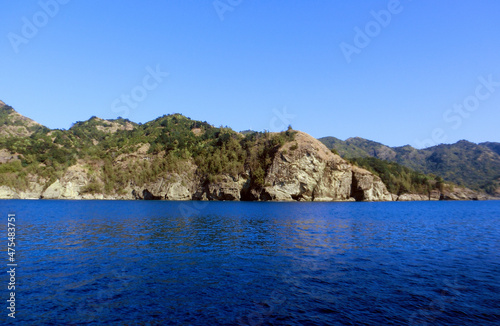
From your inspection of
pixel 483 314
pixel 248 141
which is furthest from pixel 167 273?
pixel 248 141

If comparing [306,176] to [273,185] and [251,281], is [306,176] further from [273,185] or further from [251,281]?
[251,281]

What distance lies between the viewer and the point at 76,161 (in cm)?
13712

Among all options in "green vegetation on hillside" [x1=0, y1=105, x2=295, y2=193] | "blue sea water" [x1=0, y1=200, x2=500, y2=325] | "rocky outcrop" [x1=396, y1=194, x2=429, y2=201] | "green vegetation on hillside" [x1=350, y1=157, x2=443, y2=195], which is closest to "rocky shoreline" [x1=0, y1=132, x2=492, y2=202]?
"green vegetation on hillside" [x1=0, y1=105, x2=295, y2=193]

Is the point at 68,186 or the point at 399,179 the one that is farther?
the point at 399,179

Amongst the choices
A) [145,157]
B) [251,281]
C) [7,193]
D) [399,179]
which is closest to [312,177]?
[399,179]

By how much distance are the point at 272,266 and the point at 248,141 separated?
12442 centimetres

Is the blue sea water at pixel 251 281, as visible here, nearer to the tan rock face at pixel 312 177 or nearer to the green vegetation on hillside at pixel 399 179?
the tan rock face at pixel 312 177

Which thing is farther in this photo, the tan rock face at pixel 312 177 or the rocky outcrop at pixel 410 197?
the rocky outcrop at pixel 410 197

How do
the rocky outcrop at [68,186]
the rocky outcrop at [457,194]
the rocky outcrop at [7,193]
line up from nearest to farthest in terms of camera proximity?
the rocky outcrop at [7,193], the rocky outcrop at [68,186], the rocky outcrop at [457,194]

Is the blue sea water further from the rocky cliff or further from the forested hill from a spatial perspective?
the forested hill

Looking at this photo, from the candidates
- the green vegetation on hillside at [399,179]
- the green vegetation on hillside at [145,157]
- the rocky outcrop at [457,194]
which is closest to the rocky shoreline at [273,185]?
the green vegetation on hillside at [145,157]

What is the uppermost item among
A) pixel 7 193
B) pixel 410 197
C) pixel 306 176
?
pixel 306 176

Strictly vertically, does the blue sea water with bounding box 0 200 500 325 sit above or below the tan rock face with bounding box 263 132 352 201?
below

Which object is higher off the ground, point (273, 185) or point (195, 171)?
point (195, 171)
